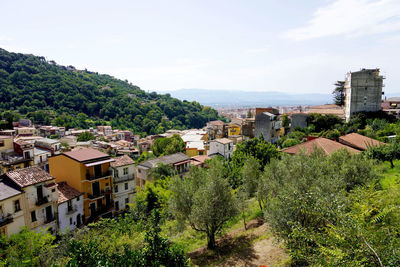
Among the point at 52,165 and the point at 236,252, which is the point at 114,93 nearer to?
the point at 52,165

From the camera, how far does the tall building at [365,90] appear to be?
5591cm

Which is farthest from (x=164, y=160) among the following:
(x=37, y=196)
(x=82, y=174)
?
(x=37, y=196)

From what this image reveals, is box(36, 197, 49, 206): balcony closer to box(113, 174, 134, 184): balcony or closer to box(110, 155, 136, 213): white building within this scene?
box(110, 155, 136, 213): white building

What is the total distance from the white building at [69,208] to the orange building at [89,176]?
0.77m

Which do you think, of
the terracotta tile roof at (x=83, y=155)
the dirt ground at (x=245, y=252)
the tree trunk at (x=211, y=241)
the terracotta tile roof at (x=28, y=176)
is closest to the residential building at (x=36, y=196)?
the terracotta tile roof at (x=28, y=176)

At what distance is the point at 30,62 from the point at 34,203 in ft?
592

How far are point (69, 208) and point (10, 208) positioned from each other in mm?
7080

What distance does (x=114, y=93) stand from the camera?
176 metres

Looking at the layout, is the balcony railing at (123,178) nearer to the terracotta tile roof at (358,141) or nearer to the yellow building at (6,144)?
the yellow building at (6,144)

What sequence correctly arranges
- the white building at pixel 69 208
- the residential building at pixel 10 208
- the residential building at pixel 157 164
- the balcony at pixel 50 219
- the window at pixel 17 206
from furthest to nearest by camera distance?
1. the residential building at pixel 157 164
2. the white building at pixel 69 208
3. the balcony at pixel 50 219
4. the window at pixel 17 206
5. the residential building at pixel 10 208

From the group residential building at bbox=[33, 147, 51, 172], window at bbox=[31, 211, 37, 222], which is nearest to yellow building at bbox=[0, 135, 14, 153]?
residential building at bbox=[33, 147, 51, 172]

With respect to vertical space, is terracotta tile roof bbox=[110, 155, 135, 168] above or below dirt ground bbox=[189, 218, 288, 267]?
above

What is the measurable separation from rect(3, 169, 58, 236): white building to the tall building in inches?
2452

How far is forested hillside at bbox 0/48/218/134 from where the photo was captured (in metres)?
122
